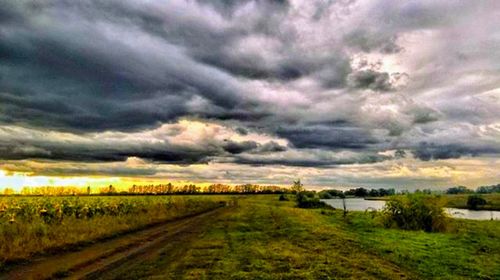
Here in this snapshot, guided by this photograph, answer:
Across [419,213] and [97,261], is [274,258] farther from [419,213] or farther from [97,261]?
[419,213]

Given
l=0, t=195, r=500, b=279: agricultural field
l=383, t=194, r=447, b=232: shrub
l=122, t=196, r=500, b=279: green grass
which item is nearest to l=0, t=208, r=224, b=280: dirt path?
l=0, t=195, r=500, b=279: agricultural field

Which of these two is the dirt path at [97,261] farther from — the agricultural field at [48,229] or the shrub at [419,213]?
the shrub at [419,213]

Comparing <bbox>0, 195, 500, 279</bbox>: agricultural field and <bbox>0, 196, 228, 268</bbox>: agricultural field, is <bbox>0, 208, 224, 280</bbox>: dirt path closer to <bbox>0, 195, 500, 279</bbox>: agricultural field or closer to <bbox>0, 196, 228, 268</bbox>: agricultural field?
<bbox>0, 195, 500, 279</bbox>: agricultural field

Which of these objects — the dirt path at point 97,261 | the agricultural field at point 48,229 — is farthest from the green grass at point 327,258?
the agricultural field at point 48,229

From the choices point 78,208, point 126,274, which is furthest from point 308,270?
point 78,208

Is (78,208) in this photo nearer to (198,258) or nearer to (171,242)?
(171,242)

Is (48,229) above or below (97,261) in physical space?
above

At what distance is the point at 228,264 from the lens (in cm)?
1970

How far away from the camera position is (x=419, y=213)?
138 feet

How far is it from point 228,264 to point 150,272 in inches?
144

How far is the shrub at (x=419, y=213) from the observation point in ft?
137

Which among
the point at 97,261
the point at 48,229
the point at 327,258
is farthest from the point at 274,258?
the point at 48,229

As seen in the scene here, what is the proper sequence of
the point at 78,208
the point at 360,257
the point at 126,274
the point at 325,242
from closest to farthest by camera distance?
the point at 126,274, the point at 360,257, the point at 325,242, the point at 78,208

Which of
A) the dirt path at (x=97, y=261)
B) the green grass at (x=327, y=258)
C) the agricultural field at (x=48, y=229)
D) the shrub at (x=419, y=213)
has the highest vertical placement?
the shrub at (x=419, y=213)
